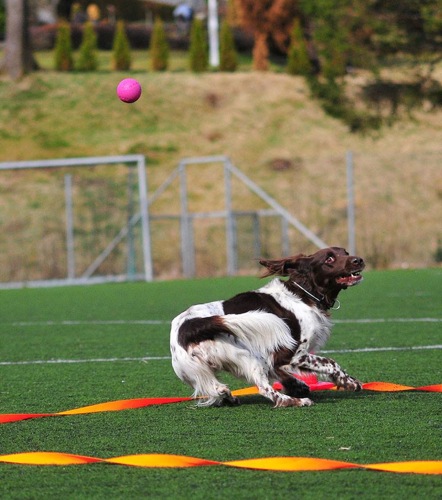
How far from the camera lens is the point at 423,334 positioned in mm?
9523

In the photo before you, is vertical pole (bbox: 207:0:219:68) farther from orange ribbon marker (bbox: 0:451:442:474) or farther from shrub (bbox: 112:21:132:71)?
orange ribbon marker (bbox: 0:451:442:474)

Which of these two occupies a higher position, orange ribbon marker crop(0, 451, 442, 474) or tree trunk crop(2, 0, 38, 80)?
tree trunk crop(2, 0, 38, 80)

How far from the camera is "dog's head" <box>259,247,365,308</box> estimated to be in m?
6.16

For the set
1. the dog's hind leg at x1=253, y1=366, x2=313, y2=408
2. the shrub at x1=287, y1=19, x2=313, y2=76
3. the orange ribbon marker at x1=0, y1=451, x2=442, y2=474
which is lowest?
the dog's hind leg at x1=253, y1=366, x2=313, y2=408

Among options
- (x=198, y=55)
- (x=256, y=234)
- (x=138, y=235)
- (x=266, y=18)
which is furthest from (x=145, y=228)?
(x=266, y=18)

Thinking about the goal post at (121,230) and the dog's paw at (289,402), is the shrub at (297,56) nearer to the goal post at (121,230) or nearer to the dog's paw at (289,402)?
the goal post at (121,230)

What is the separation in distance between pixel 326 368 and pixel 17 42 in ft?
115

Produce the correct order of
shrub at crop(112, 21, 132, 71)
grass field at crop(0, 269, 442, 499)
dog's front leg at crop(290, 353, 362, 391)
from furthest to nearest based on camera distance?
shrub at crop(112, 21, 132, 71) < dog's front leg at crop(290, 353, 362, 391) < grass field at crop(0, 269, 442, 499)

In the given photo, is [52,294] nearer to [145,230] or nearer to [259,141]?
[145,230]

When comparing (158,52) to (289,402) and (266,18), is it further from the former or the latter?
(289,402)

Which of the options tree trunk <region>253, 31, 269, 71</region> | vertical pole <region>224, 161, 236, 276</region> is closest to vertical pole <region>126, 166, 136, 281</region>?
vertical pole <region>224, 161, 236, 276</region>

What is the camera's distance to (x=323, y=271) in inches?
243

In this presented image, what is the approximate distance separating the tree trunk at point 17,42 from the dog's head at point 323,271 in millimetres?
30918

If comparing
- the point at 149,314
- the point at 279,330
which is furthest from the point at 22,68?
the point at 279,330
